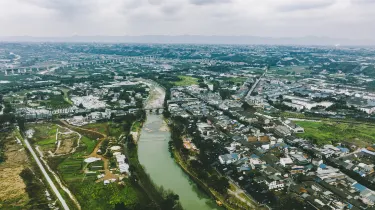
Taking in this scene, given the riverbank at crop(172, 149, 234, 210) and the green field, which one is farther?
the green field

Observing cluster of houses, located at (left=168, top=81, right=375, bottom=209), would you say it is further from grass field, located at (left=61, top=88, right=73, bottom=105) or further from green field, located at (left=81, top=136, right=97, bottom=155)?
grass field, located at (left=61, top=88, right=73, bottom=105)

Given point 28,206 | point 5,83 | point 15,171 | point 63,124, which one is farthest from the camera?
point 5,83

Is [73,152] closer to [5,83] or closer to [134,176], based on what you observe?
[134,176]

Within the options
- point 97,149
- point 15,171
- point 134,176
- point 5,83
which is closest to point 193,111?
point 97,149

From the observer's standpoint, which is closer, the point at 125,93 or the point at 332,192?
the point at 332,192

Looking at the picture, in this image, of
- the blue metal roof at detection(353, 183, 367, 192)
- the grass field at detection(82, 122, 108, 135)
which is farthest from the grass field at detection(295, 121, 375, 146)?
the grass field at detection(82, 122, 108, 135)

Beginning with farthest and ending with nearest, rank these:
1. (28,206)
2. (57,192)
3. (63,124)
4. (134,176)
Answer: (63,124), (134,176), (57,192), (28,206)
